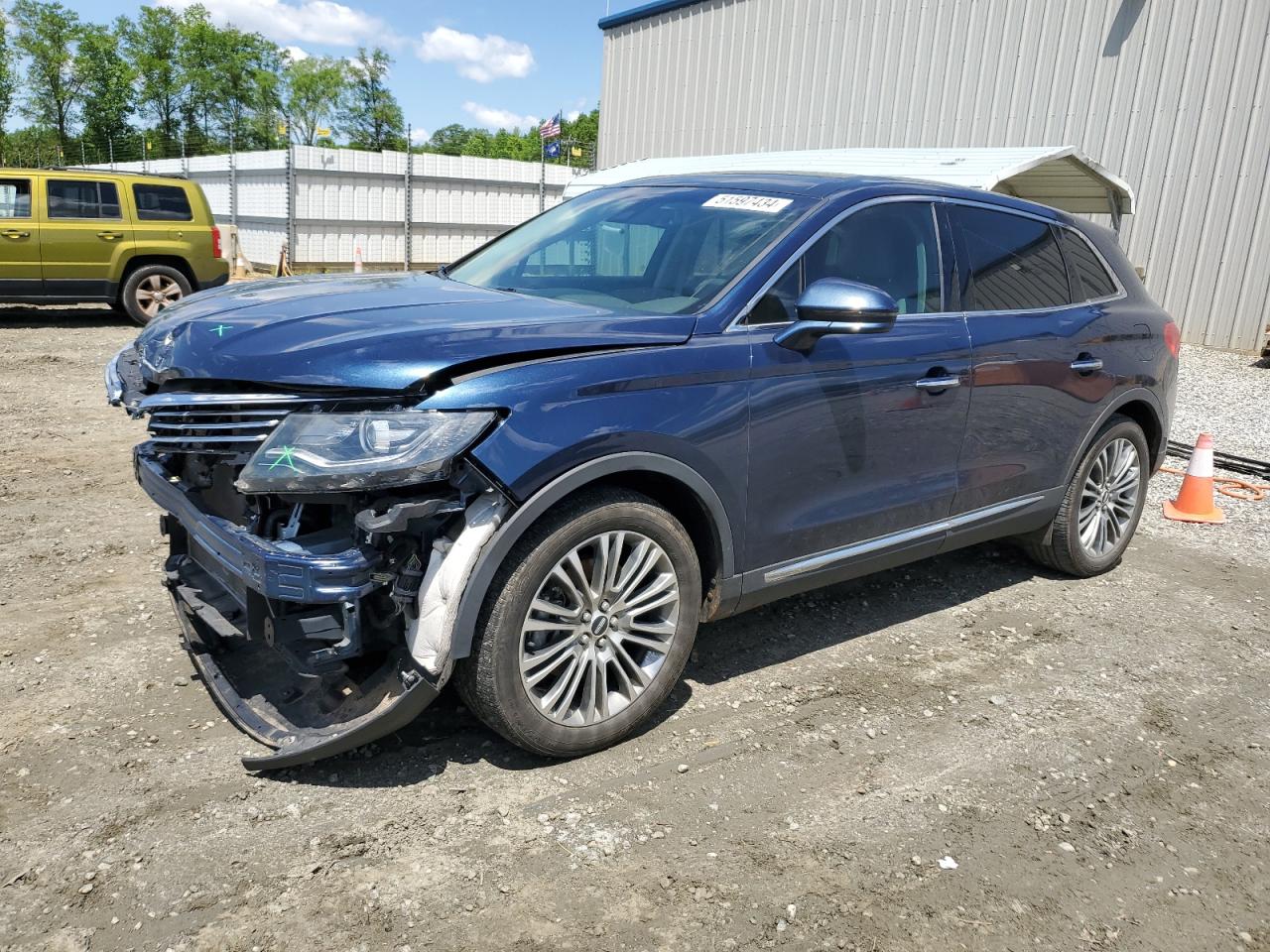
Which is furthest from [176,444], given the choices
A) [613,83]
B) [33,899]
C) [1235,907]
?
[613,83]

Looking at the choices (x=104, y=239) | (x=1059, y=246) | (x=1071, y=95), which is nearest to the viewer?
(x=1059, y=246)

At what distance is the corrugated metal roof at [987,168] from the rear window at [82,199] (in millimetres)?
5833

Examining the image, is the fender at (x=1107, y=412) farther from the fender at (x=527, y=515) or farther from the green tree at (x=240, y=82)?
the green tree at (x=240, y=82)

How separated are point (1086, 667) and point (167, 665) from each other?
370cm

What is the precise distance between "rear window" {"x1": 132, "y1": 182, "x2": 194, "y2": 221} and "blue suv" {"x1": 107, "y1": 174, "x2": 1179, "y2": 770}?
10.3m

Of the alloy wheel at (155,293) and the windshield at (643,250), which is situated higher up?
the windshield at (643,250)

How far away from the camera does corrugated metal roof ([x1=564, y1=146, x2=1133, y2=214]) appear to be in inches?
393

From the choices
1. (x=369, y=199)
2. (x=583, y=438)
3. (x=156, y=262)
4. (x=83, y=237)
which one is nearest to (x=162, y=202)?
(x=156, y=262)

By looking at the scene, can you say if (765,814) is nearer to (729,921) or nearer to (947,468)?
(729,921)

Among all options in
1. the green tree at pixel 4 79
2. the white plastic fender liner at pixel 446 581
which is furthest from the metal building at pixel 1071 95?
the green tree at pixel 4 79

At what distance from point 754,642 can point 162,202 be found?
11859 millimetres

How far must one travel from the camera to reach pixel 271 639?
2896 mm

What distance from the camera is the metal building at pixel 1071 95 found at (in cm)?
1286

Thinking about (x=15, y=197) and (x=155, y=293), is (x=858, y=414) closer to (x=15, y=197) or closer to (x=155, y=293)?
(x=155, y=293)
